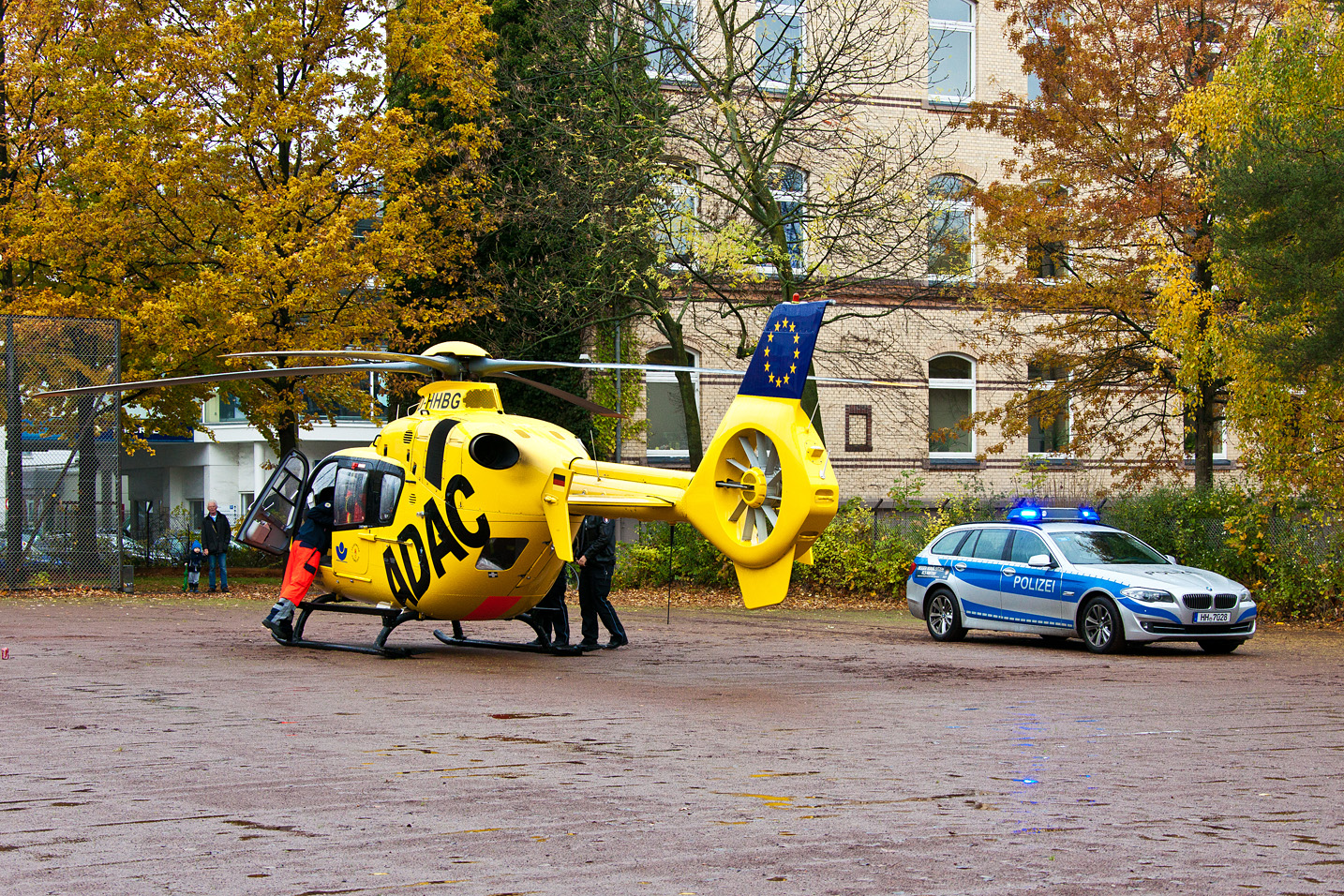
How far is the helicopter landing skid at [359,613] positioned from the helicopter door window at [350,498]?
3.41ft

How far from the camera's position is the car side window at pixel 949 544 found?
747 inches

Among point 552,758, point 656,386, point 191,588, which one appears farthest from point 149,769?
point 656,386

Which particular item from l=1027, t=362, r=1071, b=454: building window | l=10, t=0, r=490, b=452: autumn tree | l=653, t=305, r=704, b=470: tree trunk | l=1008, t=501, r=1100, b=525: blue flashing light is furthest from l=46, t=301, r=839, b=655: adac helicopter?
l=1027, t=362, r=1071, b=454: building window

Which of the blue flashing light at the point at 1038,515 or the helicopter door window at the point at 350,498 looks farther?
the blue flashing light at the point at 1038,515

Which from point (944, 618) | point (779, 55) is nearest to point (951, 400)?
point (779, 55)

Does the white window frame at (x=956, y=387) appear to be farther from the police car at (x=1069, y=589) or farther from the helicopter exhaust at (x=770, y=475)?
the helicopter exhaust at (x=770, y=475)

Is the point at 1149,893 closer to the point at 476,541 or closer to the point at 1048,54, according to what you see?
the point at 476,541

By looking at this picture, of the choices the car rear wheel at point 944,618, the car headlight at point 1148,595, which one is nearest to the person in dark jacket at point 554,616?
the car rear wheel at point 944,618

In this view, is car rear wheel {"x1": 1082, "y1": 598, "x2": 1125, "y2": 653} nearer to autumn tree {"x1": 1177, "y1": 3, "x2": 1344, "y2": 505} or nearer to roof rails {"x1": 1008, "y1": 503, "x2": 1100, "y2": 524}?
roof rails {"x1": 1008, "y1": 503, "x2": 1100, "y2": 524}

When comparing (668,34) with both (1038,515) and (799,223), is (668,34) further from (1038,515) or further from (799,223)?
(1038,515)

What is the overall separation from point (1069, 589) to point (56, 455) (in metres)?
19.1

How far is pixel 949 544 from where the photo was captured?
62.8 ft

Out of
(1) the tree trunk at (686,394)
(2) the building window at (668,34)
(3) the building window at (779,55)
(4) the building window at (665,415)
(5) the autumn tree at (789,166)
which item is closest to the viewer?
Result: (5) the autumn tree at (789,166)

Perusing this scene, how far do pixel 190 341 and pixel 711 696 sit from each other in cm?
1657
